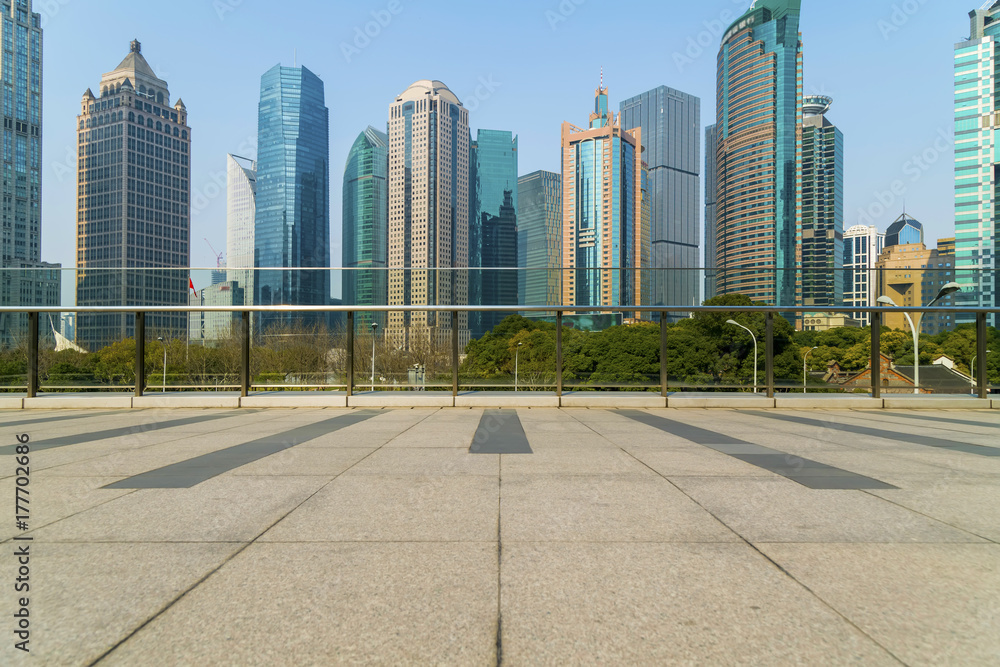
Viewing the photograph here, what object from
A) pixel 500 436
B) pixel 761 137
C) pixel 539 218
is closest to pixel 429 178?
pixel 539 218

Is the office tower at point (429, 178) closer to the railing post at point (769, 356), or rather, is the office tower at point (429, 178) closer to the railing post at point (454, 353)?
the railing post at point (454, 353)

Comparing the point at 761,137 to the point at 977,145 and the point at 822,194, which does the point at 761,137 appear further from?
the point at 977,145

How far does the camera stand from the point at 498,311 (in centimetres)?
1122

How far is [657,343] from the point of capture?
11031 millimetres

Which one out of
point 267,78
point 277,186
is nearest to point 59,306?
point 277,186

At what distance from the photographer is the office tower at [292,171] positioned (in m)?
162

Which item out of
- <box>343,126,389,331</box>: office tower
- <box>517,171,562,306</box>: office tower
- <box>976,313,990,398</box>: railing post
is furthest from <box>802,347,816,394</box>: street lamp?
<box>517,171,562,306</box>: office tower

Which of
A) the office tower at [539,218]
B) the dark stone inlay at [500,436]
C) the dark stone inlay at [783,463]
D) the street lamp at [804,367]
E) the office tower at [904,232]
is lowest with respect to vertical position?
the dark stone inlay at [500,436]

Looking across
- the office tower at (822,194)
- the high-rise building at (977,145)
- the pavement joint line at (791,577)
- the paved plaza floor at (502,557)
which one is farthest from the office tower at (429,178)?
the pavement joint line at (791,577)

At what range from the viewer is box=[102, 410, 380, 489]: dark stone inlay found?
399 cm

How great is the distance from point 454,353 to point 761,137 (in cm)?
16401

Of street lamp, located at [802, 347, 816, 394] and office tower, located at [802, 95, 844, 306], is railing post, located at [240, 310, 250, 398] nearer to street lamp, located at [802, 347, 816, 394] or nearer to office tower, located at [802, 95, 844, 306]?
street lamp, located at [802, 347, 816, 394]

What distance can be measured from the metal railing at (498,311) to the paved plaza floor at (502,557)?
5.55m

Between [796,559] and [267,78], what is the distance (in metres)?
217
